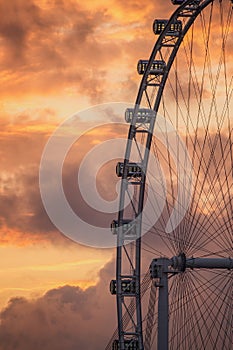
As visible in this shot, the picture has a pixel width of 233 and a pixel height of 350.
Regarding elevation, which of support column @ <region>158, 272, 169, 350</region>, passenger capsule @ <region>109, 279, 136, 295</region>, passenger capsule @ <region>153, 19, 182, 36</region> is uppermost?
passenger capsule @ <region>153, 19, 182, 36</region>

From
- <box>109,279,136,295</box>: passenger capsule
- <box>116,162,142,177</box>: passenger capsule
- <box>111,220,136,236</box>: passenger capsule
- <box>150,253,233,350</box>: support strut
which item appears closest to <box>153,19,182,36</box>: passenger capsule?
<box>116,162,142,177</box>: passenger capsule

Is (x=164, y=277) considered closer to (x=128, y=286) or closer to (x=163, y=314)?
(x=163, y=314)

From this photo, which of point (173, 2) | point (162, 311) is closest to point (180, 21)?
point (173, 2)

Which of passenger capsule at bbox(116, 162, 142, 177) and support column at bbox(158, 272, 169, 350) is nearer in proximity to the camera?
support column at bbox(158, 272, 169, 350)

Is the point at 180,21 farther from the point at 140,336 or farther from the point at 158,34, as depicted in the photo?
the point at 140,336

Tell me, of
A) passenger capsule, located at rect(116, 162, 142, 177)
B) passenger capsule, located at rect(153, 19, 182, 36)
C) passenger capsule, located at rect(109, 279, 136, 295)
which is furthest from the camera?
passenger capsule, located at rect(109, 279, 136, 295)

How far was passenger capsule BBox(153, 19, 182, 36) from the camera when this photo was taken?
9050 centimetres

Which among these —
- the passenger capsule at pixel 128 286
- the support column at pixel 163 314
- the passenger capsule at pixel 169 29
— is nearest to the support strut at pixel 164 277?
the support column at pixel 163 314

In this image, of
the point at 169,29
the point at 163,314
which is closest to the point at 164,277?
the point at 163,314

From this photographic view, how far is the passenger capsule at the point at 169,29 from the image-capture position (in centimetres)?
9050

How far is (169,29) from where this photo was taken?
297 ft

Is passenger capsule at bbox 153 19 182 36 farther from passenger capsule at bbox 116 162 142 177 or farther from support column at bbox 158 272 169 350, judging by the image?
support column at bbox 158 272 169 350

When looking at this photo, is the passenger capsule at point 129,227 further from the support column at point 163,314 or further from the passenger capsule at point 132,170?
the support column at point 163,314

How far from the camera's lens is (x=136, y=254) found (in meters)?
92.4
